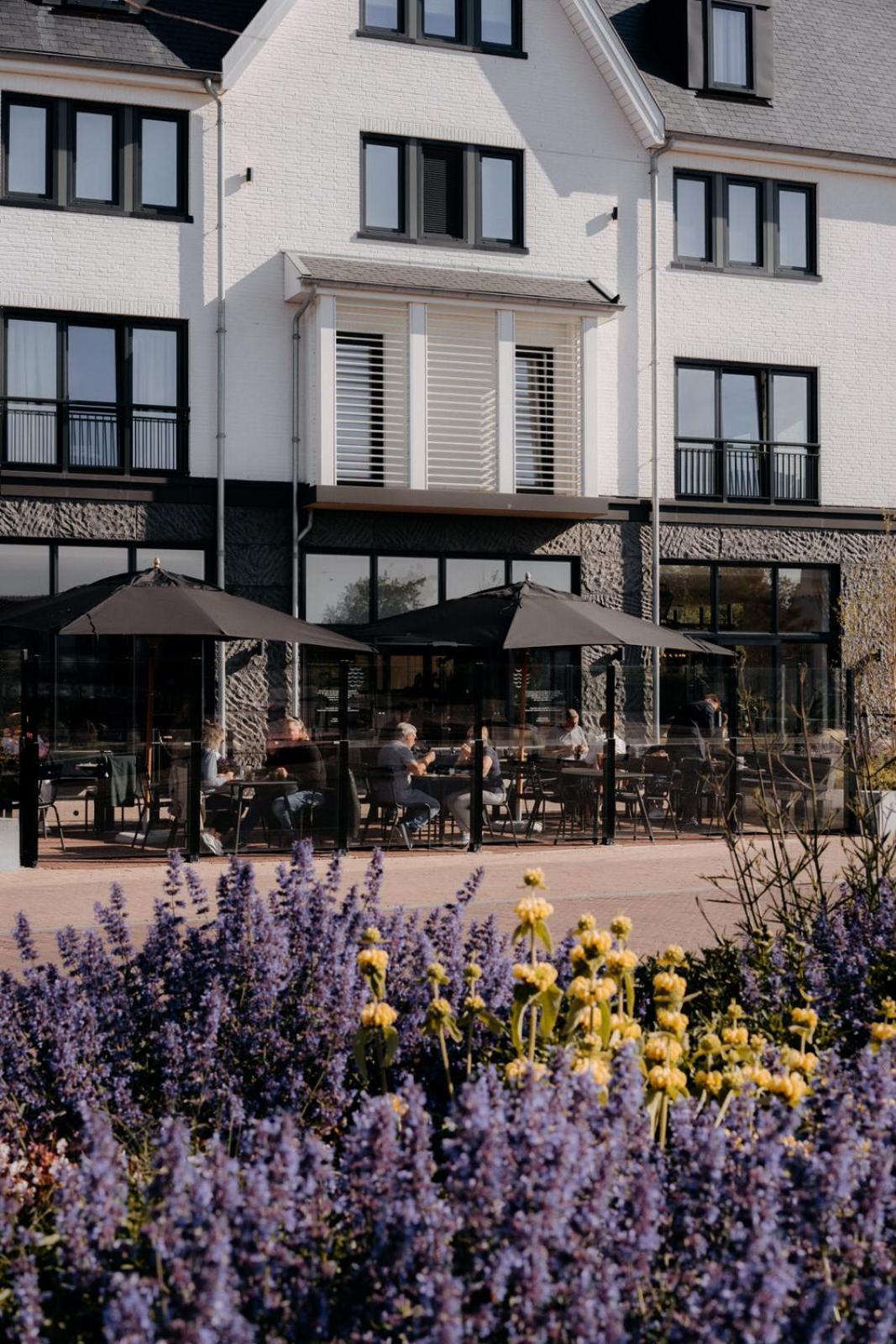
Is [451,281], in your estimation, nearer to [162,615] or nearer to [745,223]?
[745,223]

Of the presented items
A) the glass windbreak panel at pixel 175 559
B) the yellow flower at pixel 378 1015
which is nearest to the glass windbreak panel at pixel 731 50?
the glass windbreak panel at pixel 175 559

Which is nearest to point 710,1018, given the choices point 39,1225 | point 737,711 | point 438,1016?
point 438,1016

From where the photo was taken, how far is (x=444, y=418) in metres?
22.1

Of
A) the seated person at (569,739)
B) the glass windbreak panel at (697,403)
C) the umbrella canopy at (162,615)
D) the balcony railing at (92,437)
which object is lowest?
the seated person at (569,739)

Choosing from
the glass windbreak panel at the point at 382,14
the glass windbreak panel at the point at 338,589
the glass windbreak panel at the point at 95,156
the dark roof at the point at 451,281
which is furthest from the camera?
the glass windbreak panel at the point at 382,14

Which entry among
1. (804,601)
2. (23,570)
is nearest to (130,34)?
(23,570)

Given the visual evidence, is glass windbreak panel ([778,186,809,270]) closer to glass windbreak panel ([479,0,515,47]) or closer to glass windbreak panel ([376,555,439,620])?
glass windbreak panel ([479,0,515,47])

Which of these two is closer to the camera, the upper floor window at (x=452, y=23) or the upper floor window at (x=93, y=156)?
the upper floor window at (x=93, y=156)

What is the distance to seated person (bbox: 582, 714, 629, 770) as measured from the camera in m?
16.0

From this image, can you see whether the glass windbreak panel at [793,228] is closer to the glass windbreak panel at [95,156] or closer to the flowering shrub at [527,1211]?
the glass windbreak panel at [95,156]

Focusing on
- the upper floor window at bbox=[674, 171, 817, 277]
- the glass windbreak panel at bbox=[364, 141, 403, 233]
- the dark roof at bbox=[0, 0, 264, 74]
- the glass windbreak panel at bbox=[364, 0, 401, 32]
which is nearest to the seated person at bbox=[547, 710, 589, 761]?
the glass windbreak panel at bbox=[364, 141, 403, 233]

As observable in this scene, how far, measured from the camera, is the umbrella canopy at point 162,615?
46.9 feet

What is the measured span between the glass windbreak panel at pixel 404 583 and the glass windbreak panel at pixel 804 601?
639 centimetres

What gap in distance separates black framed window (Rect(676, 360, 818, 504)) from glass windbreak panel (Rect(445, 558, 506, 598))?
3.55 m
